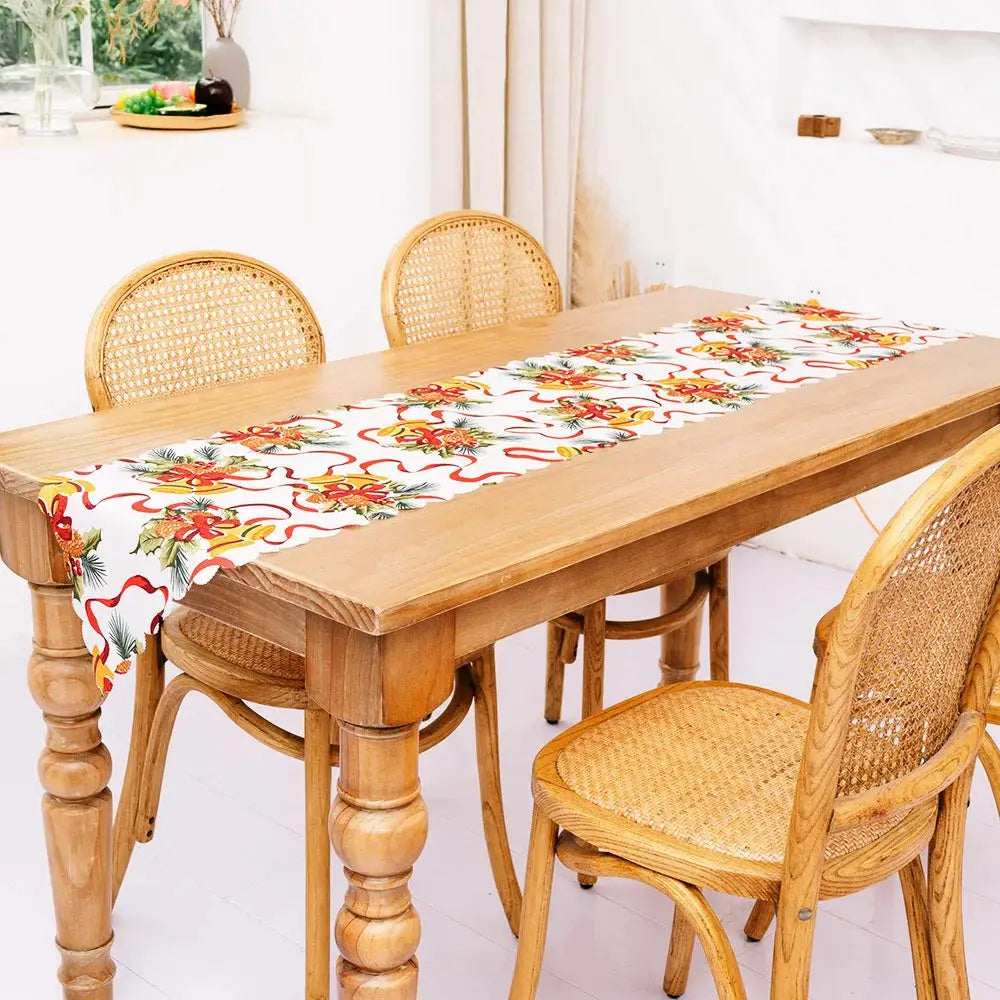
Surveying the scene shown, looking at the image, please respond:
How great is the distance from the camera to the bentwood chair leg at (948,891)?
64.5 inches

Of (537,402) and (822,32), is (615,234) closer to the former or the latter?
(822,32)

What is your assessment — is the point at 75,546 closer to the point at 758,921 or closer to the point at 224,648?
the point at 224,648

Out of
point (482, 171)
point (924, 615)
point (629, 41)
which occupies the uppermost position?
point (629, 41)

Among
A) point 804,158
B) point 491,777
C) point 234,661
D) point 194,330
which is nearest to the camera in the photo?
point 234,661

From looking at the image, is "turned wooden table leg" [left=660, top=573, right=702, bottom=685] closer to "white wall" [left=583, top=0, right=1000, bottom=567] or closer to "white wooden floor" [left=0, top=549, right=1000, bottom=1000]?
"white wooden floor" [left=0, top=549, right=1000, bottom=1000]

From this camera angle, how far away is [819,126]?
11.6 feet

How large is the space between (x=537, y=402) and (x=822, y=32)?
2.00 meters

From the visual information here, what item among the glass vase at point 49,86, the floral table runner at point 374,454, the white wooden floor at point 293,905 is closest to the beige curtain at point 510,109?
the glass vase at point 49,86

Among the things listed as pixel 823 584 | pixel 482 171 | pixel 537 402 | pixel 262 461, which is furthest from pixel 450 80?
pixel 262 461

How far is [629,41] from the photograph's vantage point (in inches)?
148

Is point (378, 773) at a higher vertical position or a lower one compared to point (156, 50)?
lower

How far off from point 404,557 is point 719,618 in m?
1.19

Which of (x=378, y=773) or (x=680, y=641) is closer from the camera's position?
(x=378, y=773)

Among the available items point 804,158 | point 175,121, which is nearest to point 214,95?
point 175,121
